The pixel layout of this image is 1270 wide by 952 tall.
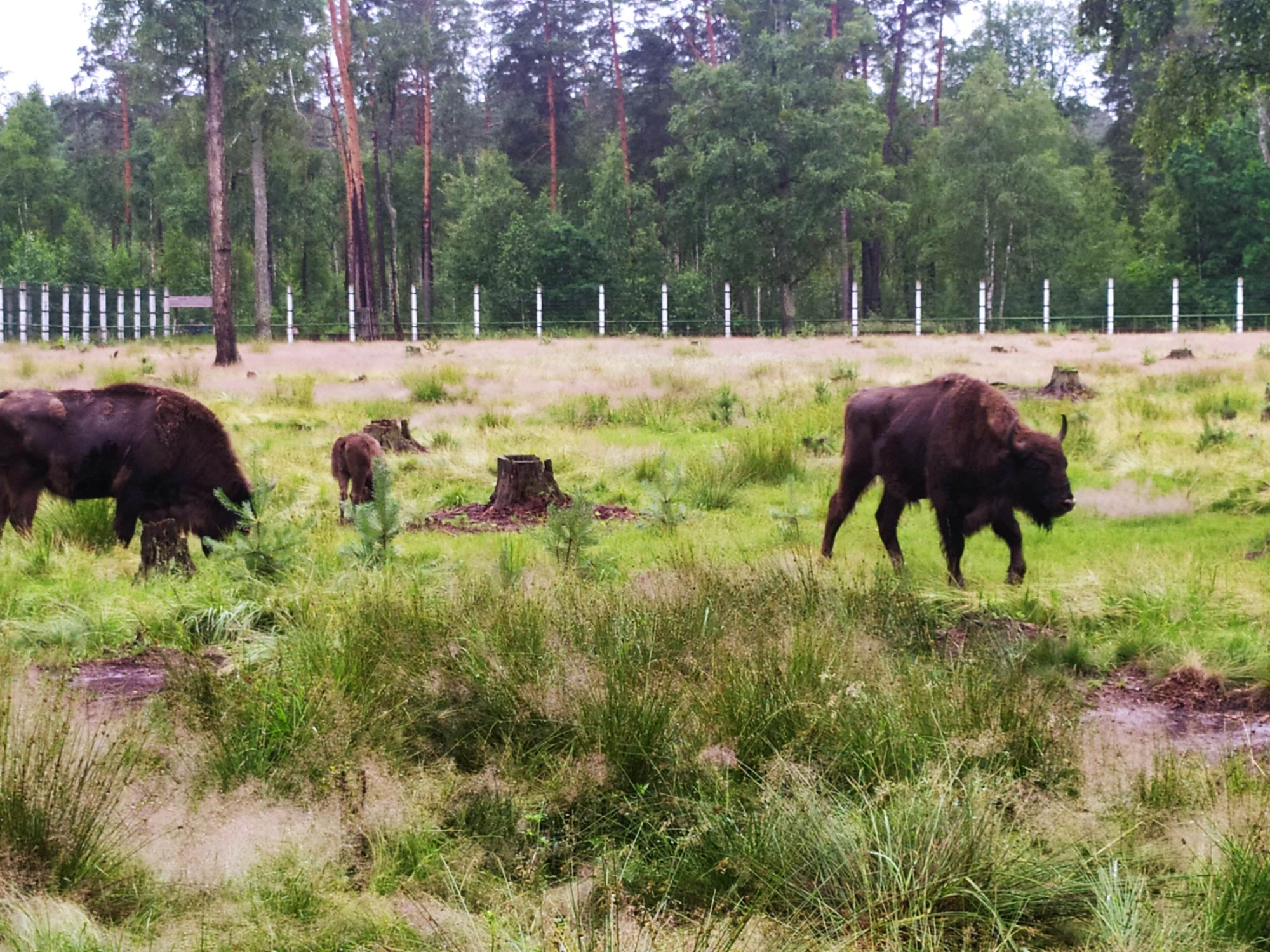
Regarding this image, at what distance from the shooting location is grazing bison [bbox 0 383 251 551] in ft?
30.6

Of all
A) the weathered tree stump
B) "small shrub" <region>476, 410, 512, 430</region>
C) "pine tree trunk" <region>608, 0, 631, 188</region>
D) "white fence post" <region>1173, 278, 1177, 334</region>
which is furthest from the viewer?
"pine tree trunk" <region>608, 0, 631, 188</region>

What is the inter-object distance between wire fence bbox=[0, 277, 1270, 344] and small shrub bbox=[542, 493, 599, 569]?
32.7 m

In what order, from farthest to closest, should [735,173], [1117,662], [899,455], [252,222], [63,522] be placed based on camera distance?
[252,222] → [735,173] → [63,522] → [899,455] → [1117,662]

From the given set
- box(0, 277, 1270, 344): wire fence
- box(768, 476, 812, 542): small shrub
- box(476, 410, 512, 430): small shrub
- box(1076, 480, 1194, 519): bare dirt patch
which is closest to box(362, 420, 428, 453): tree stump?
box(476, 410, 512, 430): small shrub

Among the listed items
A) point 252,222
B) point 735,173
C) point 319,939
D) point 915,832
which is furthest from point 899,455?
point 252,222

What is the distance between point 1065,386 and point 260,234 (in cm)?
2946

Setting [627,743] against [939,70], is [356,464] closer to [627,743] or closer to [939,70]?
[627,743]

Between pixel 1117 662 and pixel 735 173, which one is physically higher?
pixel 735 173

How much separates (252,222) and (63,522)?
160 feet

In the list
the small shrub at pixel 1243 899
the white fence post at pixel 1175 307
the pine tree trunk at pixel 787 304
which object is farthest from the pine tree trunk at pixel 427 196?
the small shrub at pixel 1243 899

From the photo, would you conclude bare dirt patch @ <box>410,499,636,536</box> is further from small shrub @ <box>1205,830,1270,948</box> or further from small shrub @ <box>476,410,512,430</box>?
small shrub @ <box>1205,830,1270,948</box>

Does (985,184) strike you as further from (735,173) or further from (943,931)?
(943,931)

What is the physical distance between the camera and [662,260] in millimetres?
51375

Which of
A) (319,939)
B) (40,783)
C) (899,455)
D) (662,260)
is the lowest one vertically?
(319,939)
